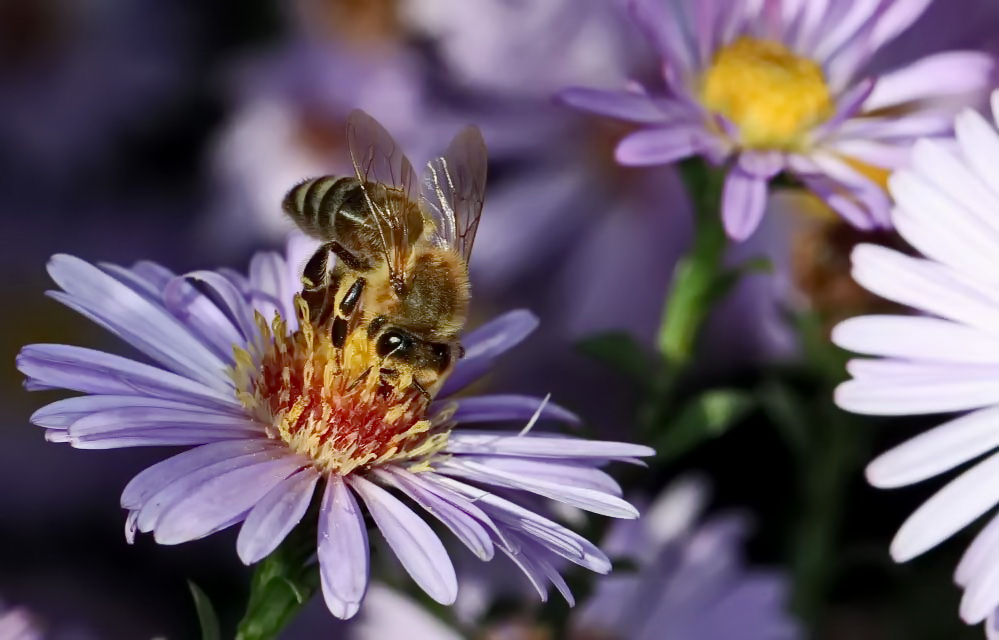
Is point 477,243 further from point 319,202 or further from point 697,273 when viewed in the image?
point 319,202

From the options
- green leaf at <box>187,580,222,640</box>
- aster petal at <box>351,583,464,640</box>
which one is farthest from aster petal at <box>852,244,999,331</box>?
aster petal at <box>351,583,464,640</box>

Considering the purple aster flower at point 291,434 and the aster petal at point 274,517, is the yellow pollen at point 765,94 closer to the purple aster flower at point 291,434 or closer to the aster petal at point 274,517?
the purple aster flower at point 291,434

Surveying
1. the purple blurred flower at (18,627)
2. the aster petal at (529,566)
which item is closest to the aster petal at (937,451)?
the aster petal at (529,566)

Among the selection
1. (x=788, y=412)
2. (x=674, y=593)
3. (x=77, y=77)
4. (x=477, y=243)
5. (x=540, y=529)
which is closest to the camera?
(x=540, y=529)

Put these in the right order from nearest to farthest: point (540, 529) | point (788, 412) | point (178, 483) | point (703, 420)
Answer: point (178, 483) < point (540, 529) < point (703, 420) < point (788, 412)

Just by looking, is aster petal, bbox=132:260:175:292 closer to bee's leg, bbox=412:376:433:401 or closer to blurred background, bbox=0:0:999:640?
bee's leg, bbox=412:376:433:401

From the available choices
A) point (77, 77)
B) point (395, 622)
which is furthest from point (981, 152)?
point (77, 77)

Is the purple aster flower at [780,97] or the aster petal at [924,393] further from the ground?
the purple aster flower at [780,97]

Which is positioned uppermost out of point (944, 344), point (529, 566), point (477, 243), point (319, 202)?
point (477, 243)
